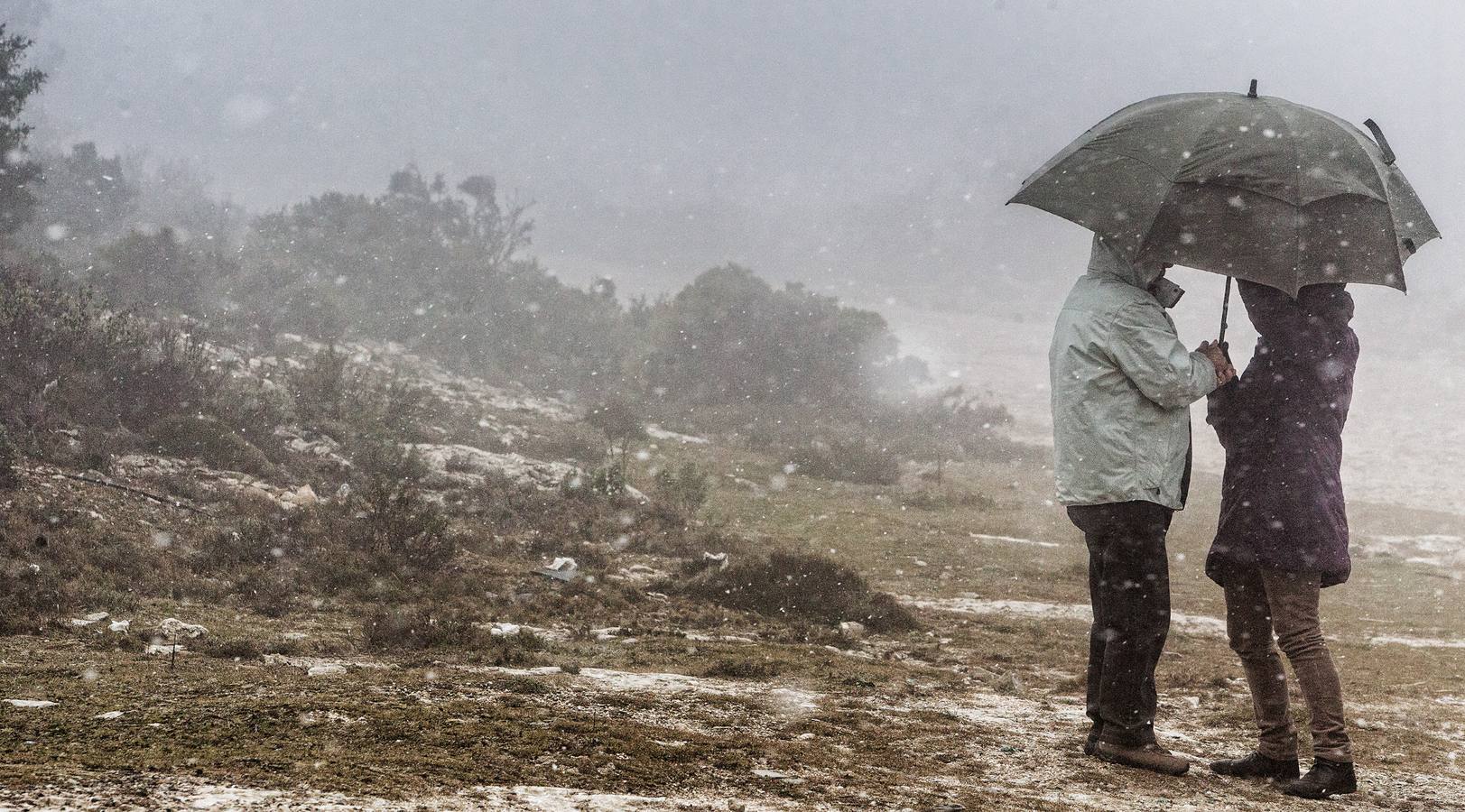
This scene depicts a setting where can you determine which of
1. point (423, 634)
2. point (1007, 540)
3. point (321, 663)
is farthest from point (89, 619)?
point (1007, 540)

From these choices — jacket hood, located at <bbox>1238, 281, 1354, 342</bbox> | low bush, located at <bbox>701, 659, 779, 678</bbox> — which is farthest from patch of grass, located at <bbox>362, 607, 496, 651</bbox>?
jacket hood, located at <bbox>1238, 281, 1354, 342</bbox>

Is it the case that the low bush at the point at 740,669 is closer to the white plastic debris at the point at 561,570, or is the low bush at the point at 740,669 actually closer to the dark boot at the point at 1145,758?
the dark boot at the point at 1145,758

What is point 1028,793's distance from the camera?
8.84 feet

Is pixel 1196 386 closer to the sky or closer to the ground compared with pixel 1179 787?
closer to the sky

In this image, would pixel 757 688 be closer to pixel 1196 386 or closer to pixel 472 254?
pixel 1196 386

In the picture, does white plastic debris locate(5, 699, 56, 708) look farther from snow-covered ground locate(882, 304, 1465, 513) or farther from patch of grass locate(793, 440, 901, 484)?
snow-covered ground locate(882, 304, 1465, 513)

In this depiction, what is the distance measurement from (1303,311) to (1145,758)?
5.13 ft

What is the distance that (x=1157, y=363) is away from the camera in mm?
3070

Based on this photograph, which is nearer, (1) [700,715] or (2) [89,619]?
(1) [700,715]

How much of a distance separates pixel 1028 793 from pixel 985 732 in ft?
3.12

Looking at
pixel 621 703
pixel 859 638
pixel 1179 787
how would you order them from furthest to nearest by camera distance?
1. pixel 859 638
2. pixel 621 703
3. pixel 1179 787

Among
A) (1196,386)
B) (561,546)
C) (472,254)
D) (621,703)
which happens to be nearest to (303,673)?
(621,703)

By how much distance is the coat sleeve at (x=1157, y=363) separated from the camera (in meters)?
3.06

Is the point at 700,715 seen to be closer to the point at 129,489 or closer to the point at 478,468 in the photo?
the point at 129,489
